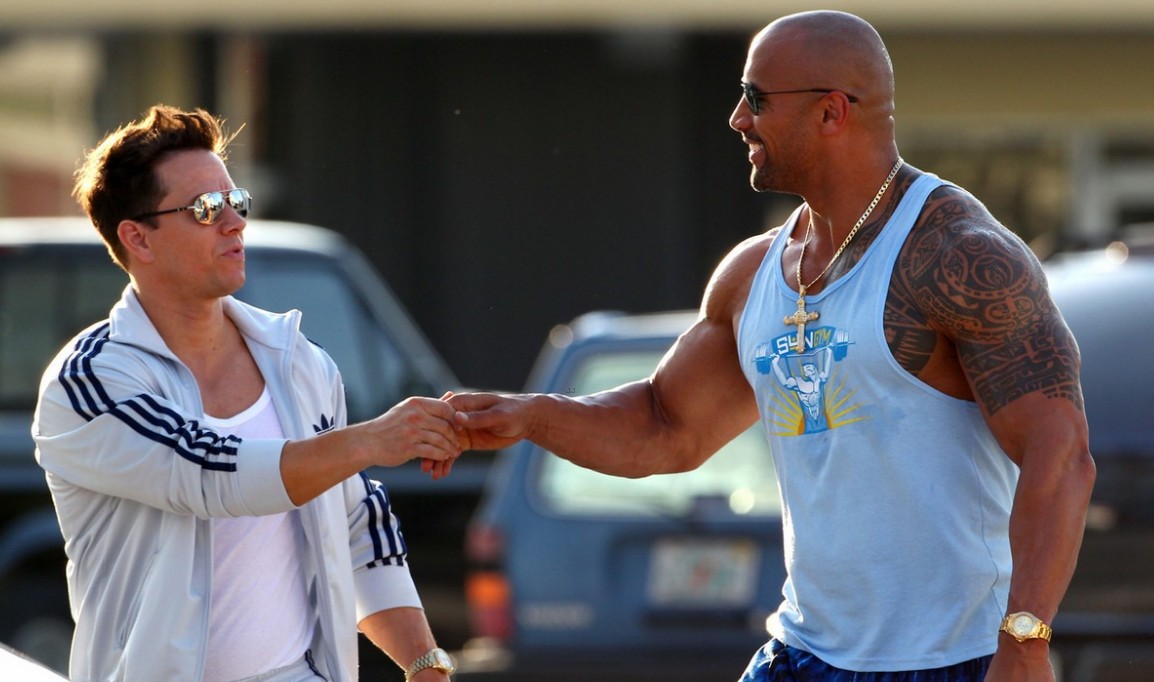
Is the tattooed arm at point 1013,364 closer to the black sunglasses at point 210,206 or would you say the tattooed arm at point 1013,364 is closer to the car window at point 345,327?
the black sunglasses at point 210,206

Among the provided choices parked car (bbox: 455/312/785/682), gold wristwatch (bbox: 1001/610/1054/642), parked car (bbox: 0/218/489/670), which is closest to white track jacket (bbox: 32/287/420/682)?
gold wristwatch (bbox: 1001/610/1054/642)

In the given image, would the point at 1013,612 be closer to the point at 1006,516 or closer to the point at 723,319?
the point at 1006,516

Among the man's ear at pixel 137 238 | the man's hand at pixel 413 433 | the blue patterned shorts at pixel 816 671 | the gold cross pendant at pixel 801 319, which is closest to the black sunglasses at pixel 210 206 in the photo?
the man's ear at pixel 137 238

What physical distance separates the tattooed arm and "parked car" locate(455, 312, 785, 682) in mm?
3229

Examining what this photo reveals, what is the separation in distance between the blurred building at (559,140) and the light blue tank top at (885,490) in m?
11.2

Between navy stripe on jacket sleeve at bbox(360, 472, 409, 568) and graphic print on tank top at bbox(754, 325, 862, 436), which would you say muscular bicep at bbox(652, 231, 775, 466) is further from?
navy stripe on jacket sleeve at bbox(360, 472, 409, 568)

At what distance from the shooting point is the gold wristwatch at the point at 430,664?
13.4ft

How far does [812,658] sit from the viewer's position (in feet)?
12.8

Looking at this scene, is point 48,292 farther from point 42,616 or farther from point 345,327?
point 42,616

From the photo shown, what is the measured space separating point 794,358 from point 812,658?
2.13ft

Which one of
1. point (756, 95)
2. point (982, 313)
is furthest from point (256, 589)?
point (982, 313)

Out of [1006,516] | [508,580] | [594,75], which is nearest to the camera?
[1006,516]

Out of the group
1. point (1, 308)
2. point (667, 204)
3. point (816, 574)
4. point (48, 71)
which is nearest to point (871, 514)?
point (816, 574)

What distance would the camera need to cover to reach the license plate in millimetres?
6922
